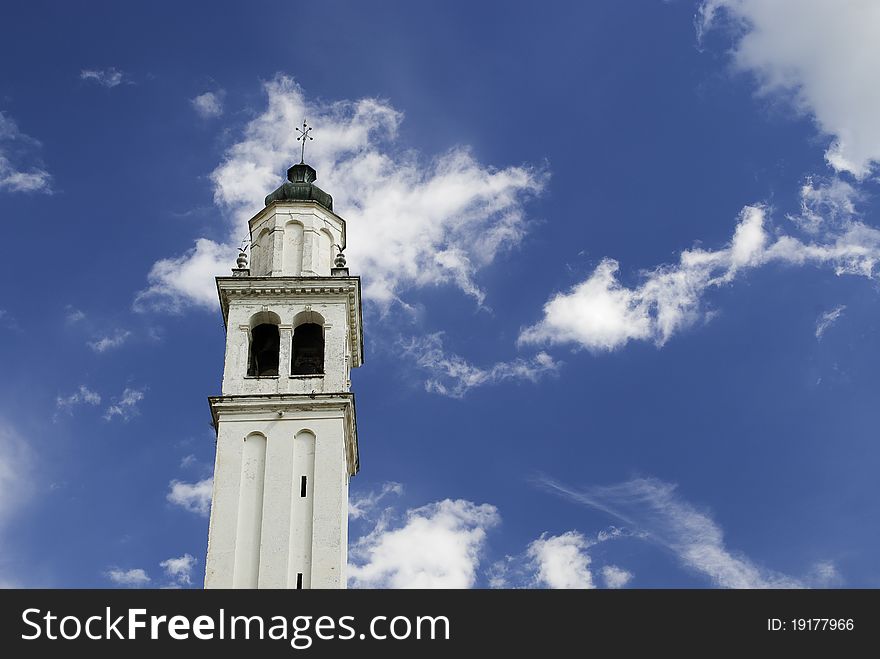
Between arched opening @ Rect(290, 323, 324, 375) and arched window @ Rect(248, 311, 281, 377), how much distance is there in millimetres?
898

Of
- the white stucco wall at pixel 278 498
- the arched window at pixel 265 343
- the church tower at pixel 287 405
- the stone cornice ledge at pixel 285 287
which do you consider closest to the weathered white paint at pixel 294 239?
the church tower at pixel 287 405

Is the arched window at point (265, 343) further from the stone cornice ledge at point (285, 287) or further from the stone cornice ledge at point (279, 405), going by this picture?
the stone cornice ledge at point (279, 405)

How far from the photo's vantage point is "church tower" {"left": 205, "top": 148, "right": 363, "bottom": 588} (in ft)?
155

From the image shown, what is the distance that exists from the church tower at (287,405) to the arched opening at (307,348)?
0.05 metres

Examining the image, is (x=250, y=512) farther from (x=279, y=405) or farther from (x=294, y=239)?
(x=294, y=239)

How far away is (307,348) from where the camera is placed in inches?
2199

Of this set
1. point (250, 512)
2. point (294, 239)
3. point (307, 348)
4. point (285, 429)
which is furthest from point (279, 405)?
point (294, 239)

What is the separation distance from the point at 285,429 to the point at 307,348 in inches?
253

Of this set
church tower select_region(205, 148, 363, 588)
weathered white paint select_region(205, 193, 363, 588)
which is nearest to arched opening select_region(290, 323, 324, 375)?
church tower select_region(205, 148, 363, 588)
